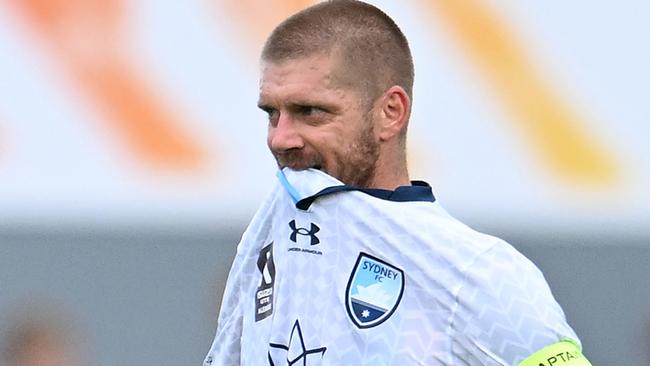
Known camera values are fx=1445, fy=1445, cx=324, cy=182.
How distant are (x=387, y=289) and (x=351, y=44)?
397mm

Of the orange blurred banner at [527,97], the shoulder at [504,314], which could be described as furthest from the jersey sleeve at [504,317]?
the orange blurred banner at [527,97]

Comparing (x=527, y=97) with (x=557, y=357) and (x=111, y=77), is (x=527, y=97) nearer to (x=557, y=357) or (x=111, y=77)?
(x=111, y=77)

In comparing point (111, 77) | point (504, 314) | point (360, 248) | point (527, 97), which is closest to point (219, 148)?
point (111, 77)

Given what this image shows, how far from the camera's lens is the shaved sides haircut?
7.19 feet

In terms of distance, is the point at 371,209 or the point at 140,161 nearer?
the point at 371,209

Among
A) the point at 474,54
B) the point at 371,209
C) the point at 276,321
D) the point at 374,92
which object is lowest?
the point at 276,321

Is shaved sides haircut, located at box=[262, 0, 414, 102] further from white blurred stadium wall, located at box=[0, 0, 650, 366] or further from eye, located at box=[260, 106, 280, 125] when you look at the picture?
white blurred stadium wall, located at box=[0, 0, 650, 366]

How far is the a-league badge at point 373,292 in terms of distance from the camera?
81.1 inches

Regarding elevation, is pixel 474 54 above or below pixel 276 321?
above

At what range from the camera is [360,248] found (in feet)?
6.90

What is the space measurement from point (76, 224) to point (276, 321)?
13.9 ft

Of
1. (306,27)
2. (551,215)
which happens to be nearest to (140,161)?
(551,215)

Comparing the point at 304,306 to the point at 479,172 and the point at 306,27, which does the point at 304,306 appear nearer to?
the point at 306,27

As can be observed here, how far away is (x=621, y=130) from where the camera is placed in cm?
610
